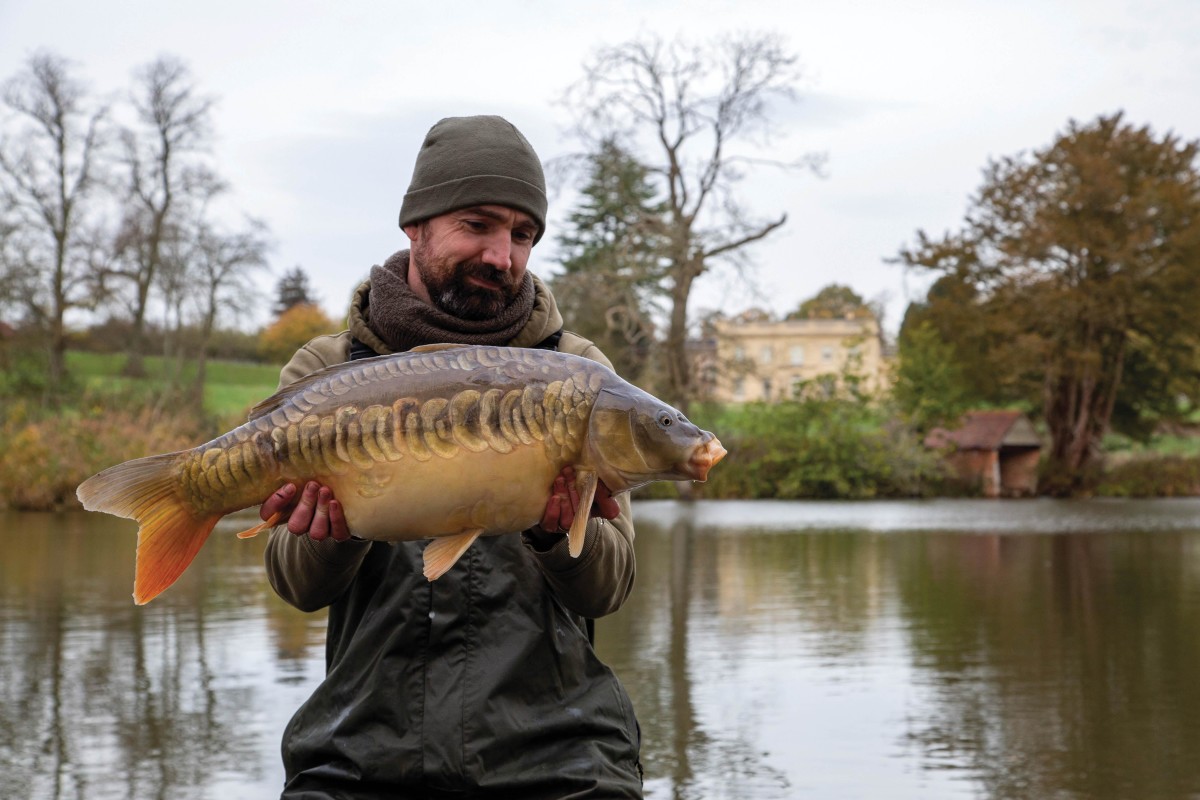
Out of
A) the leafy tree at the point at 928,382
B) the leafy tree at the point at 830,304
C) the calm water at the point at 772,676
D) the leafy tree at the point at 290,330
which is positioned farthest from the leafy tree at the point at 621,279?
the leafy tree at the point at 830,304

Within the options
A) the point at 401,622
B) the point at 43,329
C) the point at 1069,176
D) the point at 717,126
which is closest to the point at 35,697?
the point at 401,622

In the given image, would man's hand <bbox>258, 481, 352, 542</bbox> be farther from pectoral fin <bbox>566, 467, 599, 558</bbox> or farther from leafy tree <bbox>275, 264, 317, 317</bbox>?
leafy tree <bbox>275, 264, 317, 317</bbox>

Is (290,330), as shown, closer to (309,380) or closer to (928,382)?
(928,382)

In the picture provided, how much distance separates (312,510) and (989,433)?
41.8 meters

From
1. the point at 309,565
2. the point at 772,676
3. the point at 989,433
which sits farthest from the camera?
the point at 989,433

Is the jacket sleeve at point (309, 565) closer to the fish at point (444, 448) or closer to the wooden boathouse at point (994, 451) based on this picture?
the fish at point (444, 448)

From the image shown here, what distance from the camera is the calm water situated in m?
6.93

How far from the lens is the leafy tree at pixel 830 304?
107 metres

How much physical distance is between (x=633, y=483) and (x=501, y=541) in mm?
508

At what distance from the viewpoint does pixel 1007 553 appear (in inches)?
786

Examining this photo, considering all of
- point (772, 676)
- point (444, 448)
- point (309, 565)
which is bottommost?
point (772, 676)

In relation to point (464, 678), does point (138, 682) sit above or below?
below

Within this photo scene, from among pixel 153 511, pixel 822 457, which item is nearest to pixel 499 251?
pixel 153 511

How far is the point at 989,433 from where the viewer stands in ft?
141
